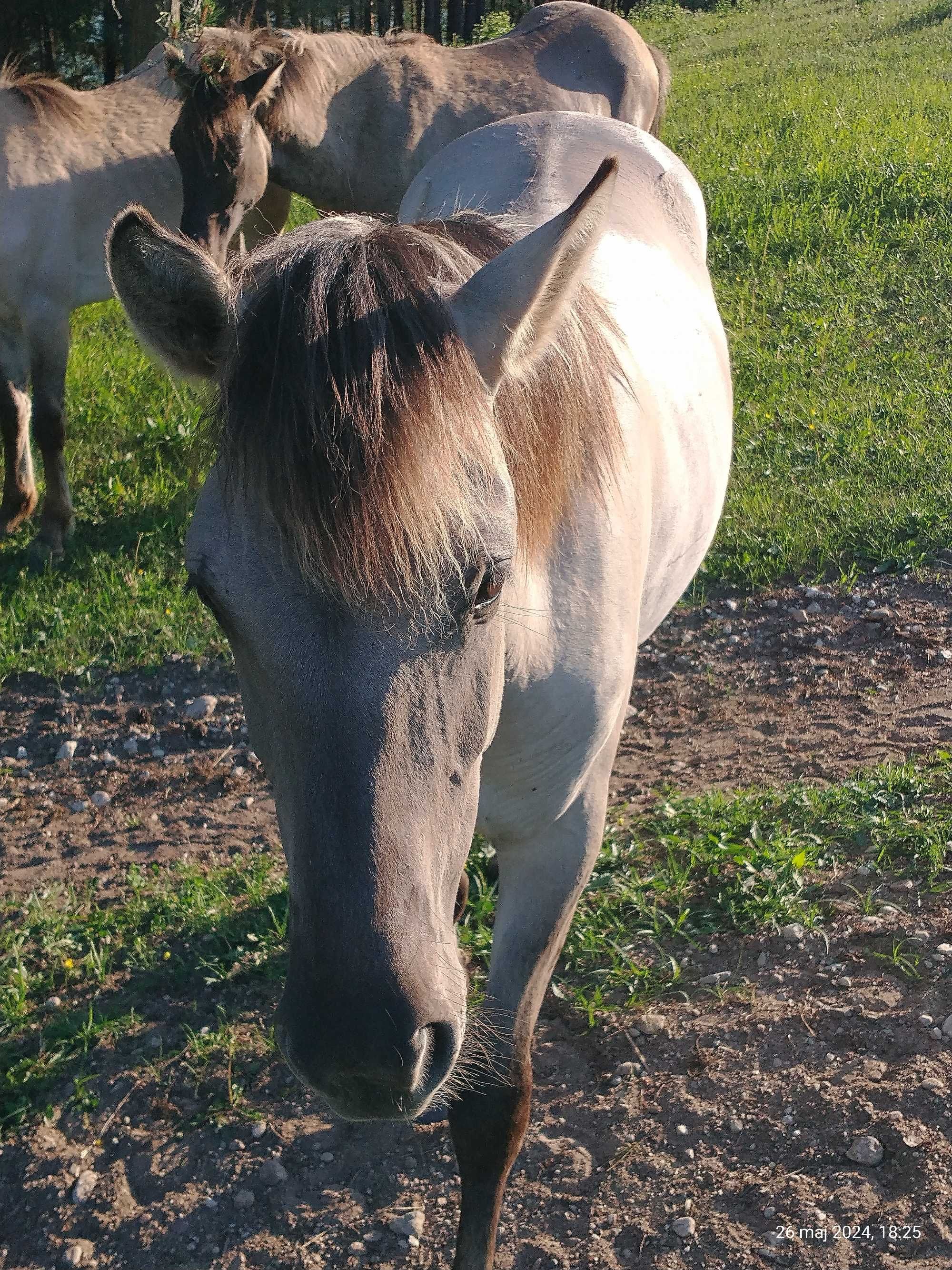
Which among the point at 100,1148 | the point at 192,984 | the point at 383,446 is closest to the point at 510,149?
the point at 383,446

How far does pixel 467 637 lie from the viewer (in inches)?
64.0

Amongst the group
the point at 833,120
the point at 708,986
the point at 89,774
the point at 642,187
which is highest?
the point at 642,187

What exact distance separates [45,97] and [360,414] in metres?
5.77

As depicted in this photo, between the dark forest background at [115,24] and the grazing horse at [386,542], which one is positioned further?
the dark forest background at [115,24]

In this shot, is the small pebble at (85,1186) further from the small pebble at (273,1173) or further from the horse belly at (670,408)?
the horse belly at (670,408)

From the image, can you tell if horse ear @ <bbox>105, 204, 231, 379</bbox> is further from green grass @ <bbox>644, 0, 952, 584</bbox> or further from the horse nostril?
green grass @ <bbox>644, 0, 952, 584</bbox>

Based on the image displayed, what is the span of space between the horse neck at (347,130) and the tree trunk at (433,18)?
1074cm

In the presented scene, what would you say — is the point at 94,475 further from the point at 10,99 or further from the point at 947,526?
the point at 947,526

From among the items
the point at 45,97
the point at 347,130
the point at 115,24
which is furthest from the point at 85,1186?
the point at 115,24

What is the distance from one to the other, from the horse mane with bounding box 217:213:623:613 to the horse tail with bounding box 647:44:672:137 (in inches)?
281

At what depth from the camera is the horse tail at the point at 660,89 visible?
802cm

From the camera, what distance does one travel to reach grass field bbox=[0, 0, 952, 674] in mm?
4980

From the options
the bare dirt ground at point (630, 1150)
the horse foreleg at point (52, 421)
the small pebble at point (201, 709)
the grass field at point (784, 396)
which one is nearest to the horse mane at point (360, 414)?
the grass field at point (784, 396)

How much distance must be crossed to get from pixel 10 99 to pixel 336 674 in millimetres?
5864
